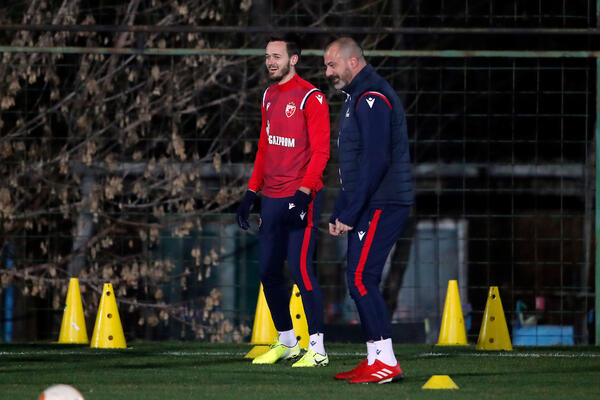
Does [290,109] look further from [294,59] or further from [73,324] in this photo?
[73,324]

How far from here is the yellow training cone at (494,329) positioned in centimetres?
854

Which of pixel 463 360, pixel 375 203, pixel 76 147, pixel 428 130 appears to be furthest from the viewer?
pixel 428 130

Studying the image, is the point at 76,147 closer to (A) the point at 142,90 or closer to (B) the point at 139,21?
(A) the point at 142,90

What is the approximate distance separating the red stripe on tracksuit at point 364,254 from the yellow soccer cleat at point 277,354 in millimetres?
1343

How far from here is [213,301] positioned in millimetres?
11492

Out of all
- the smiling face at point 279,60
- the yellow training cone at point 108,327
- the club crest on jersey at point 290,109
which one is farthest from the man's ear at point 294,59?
the yellow training cone at point 108,327

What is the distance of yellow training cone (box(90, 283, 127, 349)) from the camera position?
859 centimetres

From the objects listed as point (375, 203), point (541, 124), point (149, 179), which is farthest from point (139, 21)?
point (375, 203)

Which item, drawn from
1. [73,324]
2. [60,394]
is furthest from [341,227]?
[73,324]

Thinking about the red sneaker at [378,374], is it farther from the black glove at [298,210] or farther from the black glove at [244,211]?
the black glove at [244,211]

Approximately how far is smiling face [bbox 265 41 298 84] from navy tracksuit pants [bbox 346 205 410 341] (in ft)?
4.52

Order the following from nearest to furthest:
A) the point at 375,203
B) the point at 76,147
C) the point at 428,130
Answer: the point at 375,203
the point at 76,147
the point at 428,130

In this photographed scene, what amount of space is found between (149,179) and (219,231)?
34.4 inches

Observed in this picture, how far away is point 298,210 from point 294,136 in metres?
0.44
